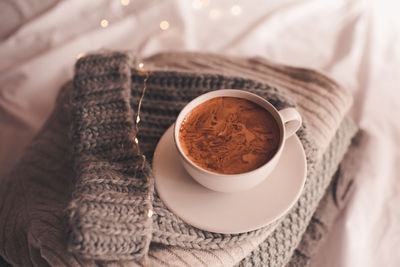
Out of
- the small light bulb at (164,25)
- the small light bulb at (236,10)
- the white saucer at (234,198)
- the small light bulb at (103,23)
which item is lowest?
the white saucer at (234,198)

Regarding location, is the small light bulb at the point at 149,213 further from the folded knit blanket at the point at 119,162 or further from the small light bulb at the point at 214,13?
the small light bulb at the point at 214,13

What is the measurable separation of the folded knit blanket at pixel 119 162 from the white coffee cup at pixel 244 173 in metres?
0.05

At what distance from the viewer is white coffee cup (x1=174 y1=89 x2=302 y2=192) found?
0.43m

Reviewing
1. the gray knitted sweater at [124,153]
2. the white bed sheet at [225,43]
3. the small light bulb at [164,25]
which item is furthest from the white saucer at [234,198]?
the small light bulb at [164,25]

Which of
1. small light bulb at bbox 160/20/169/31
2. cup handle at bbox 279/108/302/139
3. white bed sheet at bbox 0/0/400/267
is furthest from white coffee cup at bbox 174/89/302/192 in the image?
small light bulb at bbox 160/20/169/31

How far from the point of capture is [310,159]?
1.72 feet

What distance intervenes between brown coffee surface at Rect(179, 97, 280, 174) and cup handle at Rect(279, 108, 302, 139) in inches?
0.6

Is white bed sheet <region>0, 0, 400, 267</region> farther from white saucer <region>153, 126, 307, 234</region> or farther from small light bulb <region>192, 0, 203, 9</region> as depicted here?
white saucer <region>153, 126, 307, 234</region>

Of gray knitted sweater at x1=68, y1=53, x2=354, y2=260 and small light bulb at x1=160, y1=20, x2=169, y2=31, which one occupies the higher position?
small light bulb at x1=160, y1=20, x2=169, y2=31

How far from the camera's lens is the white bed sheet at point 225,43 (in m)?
0.90

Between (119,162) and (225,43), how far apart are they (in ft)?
2.07

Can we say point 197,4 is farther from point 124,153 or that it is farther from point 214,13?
point 124,153

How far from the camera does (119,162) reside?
20.7 inches

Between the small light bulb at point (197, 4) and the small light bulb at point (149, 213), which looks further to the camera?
the small light bulb at point (197, 4)
